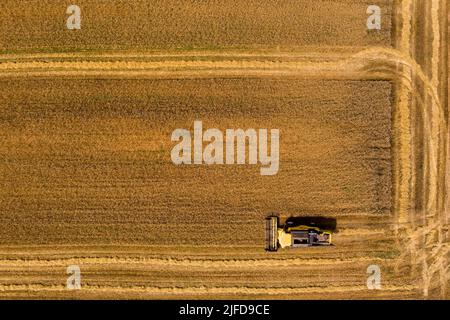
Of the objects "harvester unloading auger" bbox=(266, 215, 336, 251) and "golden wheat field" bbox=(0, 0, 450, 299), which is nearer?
"harvester unloading auger" bbox=(266, 215, 336, 251)

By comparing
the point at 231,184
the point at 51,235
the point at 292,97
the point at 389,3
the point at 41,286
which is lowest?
the point at 41,286

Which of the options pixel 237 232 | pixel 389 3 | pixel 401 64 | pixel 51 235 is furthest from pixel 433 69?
pixel 51 235

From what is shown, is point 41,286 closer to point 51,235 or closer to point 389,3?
point 51,235

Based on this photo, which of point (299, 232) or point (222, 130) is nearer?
point (299, 232)

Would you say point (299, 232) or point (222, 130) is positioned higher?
point (222, 130)
